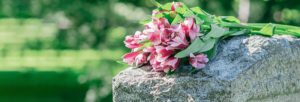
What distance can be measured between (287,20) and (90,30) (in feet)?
9.00

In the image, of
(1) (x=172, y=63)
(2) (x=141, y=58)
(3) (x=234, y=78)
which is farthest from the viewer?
(2) (x=141, y=58)

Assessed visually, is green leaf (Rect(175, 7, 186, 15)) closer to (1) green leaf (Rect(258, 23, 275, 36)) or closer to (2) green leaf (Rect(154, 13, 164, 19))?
(2) green leaf (Rect(154, 13, 164, 19))

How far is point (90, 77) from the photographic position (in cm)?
507

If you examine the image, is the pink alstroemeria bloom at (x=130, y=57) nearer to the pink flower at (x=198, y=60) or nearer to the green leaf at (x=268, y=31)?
the pink flower at (x=198, y=60)

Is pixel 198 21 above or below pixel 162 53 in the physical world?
above

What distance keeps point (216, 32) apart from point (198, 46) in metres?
0.17

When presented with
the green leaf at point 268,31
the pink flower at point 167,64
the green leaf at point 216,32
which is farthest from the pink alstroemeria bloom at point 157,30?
the green leaf at point 268,31

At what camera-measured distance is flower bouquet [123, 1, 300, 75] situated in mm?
1747

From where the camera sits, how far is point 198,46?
68.9 inches

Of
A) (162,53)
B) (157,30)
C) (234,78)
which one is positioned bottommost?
(234,78)

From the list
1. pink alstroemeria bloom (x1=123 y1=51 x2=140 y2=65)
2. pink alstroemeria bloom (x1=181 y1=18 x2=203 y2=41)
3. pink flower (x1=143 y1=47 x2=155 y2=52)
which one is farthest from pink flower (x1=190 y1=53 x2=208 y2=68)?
pink alstroemeria bloom (x1=123 y1=51 x2=140 y2=65)

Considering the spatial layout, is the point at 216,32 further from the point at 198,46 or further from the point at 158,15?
the point at 158,15

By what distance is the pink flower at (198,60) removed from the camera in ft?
5.58

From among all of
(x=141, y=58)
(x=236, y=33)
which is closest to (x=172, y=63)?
(x=141, y=58)
